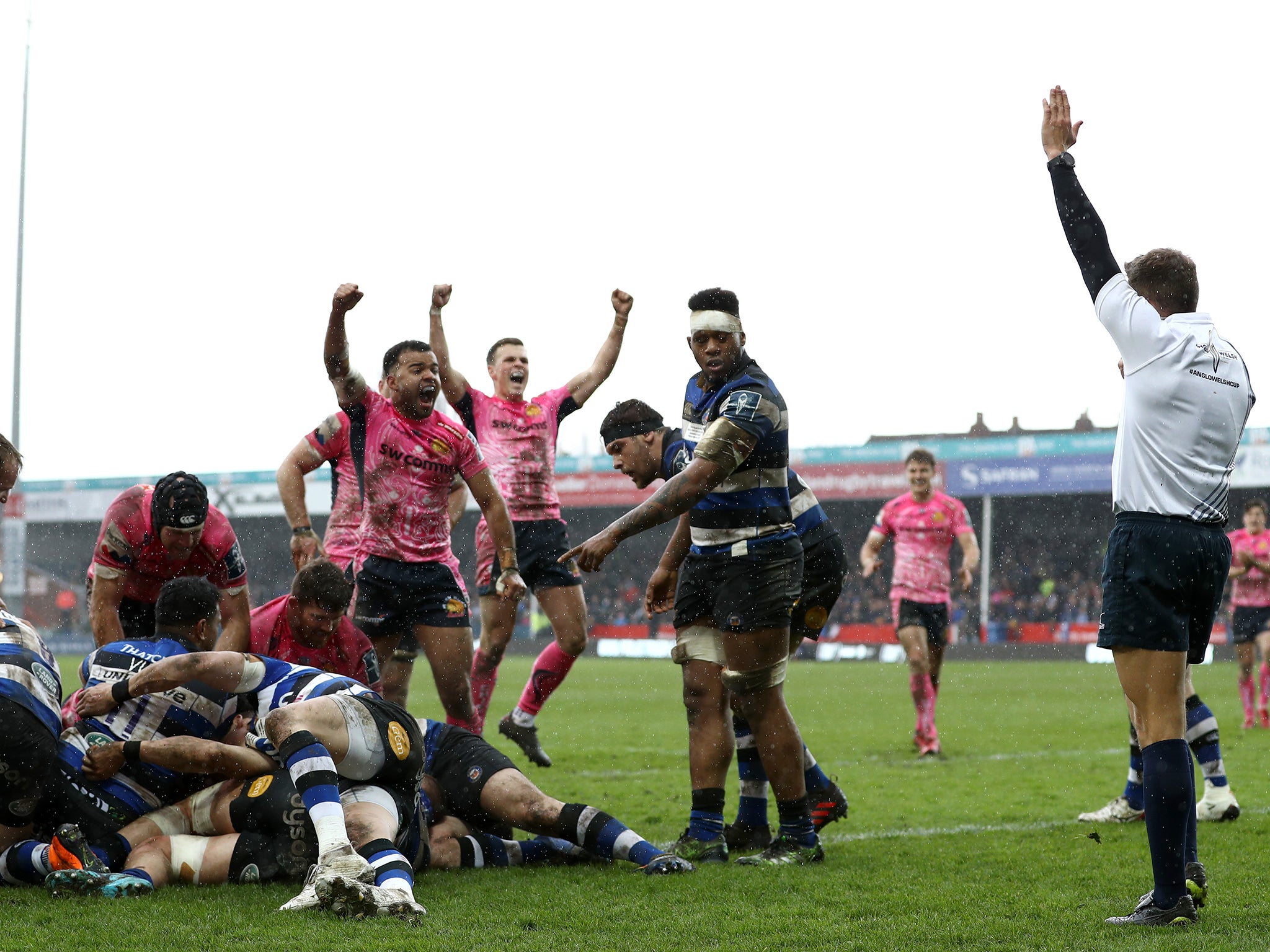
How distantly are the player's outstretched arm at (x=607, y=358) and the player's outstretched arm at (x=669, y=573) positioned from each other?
2.58 meters

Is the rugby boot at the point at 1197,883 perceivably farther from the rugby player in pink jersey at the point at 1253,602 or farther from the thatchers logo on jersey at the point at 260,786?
the rugby player in pink jersey at the point at 1253,602

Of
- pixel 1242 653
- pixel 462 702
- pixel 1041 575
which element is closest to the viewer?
pixel 462 702

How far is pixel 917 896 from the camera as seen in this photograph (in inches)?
167

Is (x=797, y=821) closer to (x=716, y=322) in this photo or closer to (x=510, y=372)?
(x=716, y=322)

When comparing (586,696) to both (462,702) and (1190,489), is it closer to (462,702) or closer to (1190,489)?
(462,702)

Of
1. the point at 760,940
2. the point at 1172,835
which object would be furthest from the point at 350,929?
the point at 1172,835

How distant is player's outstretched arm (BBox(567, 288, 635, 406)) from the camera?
782 cm

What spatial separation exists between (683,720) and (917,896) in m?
8.09

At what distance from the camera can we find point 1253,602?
1208cm

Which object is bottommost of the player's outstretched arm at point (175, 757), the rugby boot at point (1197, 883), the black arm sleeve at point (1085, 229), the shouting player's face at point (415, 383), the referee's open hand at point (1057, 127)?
the rugby boot at point (1197, 883)

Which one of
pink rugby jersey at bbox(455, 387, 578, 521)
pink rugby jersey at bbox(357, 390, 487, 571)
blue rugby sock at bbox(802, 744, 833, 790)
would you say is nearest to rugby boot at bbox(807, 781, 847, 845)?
blue rugby sock at bbox(802, 744, 833, 790)

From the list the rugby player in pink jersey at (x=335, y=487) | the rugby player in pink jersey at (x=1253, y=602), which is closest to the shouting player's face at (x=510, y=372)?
the rugby player in pink jersey at (x=335, y=487)

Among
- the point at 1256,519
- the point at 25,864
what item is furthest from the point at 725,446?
the point at 1256,519

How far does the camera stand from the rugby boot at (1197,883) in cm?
387
